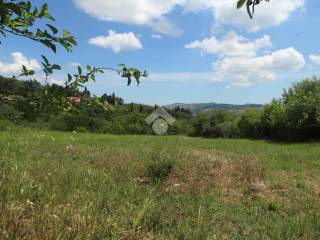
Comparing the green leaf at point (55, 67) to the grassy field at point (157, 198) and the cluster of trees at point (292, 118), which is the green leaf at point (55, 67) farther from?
the cluster of trees at point (292, 118)

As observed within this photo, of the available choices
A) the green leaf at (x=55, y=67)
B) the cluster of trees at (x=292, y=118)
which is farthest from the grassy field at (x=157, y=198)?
the cluster of trees at (x=292, y=118)

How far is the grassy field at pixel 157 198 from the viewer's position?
4.21 metres

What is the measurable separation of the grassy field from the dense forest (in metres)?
0.81

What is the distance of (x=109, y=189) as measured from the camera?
7836 millimetres

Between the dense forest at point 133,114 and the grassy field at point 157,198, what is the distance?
32.0 inches

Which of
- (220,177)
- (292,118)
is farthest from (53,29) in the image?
(292,118)

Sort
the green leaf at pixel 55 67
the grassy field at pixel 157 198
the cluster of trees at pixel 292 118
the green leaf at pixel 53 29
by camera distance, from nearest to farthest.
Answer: the green leaf at pixel 53 29
the green leaf at pixel 55 67
the grassy field at pixel 157 198
the cluster of trees at pixel 292 118

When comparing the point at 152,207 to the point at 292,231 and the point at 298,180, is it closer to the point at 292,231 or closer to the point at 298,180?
the point at 292,231

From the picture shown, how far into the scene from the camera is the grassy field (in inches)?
166

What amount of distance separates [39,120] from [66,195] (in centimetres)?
310

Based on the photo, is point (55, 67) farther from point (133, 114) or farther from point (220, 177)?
point (220, 177)

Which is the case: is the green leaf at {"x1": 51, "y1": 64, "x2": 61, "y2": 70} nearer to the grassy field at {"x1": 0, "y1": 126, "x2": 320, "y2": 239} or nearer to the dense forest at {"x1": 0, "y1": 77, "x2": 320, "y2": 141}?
the dense forest at {"x1": 0, "y1": 77, "x2": 320, "y2": 141}

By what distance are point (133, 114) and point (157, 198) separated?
86.6 inches

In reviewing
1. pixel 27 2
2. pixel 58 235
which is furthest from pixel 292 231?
pixel 27 2
